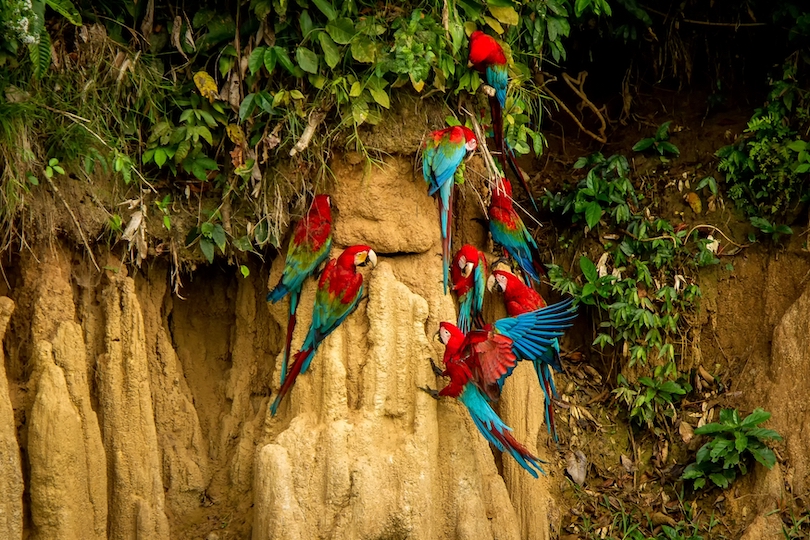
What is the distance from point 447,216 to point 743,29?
7.59 feet

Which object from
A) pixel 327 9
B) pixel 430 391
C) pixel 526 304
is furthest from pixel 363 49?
pixel 430 391

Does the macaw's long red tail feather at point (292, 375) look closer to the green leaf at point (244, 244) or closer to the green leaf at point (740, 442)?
the green leaf at point (244, 244)

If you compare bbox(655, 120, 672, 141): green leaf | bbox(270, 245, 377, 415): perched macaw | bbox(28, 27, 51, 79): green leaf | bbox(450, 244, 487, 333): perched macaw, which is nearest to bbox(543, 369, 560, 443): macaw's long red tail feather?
bbox(450, 244, 487, 333): perched macaw

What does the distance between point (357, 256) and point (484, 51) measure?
1042 mm

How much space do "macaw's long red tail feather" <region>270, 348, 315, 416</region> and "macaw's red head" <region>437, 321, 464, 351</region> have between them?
1.86ft

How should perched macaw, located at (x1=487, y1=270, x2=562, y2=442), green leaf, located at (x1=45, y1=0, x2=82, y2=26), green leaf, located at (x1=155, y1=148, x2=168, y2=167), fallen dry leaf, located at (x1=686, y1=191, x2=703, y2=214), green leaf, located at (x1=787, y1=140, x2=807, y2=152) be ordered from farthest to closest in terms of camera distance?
fallen dry leaf, located at (x1=686, y1=191, x2=703, y2=214) → green leaf, located at (x1=787, y1=140, x2=807, y2=152) → perched macaw, located at (x1=487, y1=270, x2=562, y2=442) → green leaf, located at (x1=155, y1=148, x2=168, y2=167) → green leaf, located at (x1=45, y1=0, x2=82, y2=26)

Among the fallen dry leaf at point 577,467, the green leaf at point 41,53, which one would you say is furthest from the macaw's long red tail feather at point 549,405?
the green leaf at point 41,53

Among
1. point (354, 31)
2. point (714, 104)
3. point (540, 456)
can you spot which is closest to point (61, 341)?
point (354, 31)

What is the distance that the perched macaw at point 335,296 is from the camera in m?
4.41

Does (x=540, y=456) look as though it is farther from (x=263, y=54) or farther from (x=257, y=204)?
(x=263, y=54)

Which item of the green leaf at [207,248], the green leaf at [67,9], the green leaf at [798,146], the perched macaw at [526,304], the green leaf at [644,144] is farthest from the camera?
the green leaf at [644,144]

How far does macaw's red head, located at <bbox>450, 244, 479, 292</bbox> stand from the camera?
15.3 feet

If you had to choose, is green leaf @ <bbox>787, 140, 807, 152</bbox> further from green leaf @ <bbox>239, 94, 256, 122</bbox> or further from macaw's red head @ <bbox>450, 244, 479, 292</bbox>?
green leaf @ <bbox>239, 94, 256, 122</bbox>

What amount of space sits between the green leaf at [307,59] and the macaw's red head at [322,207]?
0.54 meters
